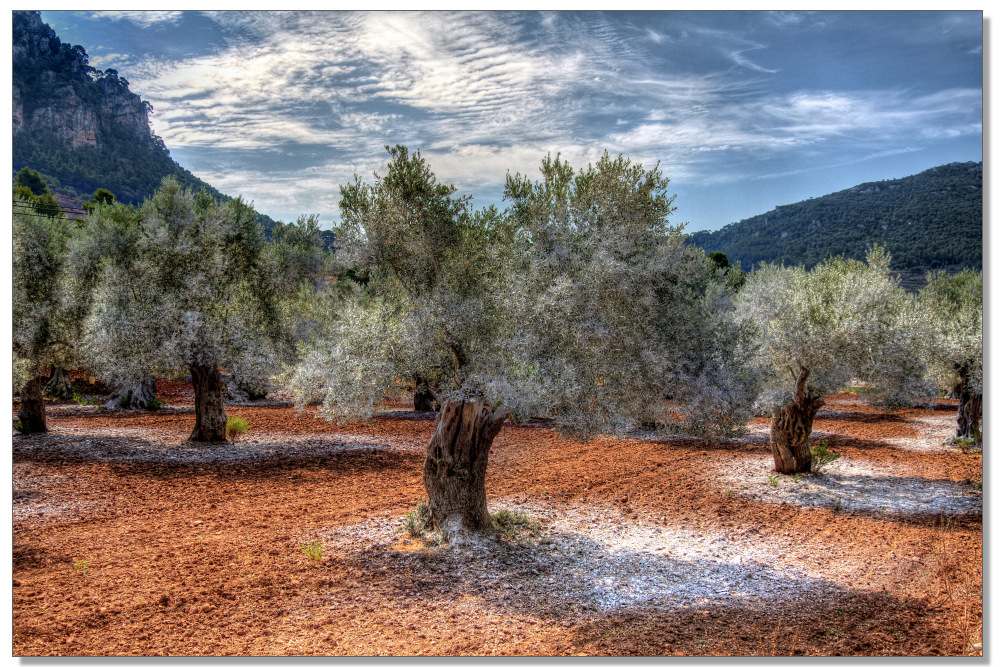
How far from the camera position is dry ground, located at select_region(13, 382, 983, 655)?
5.13 metres

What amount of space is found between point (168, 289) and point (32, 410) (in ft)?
18.7

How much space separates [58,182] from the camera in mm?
11617

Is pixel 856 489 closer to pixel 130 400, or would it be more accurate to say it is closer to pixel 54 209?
pixel 54 209

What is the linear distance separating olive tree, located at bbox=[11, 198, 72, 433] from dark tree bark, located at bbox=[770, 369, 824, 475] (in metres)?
16.0

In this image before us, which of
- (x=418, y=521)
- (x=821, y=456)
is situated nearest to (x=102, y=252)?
(x=418, y=521)

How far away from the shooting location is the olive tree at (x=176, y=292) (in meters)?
11.8

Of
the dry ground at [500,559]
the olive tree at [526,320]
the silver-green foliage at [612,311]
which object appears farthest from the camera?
the olive tree at [526,320]

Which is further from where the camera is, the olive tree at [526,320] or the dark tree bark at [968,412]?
the dark tree bark at [968,412]

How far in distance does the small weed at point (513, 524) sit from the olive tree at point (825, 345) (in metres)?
4.51

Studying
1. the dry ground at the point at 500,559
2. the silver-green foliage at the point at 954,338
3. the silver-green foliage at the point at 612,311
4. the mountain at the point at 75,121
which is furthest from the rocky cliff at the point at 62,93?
the silver-green foliage at the point at 954,338

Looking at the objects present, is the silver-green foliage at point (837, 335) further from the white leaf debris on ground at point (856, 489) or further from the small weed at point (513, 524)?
the small weed at point (513, 524)

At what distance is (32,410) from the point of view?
560 inches

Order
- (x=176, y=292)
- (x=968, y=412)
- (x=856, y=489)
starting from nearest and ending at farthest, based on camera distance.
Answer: (x=856, y=489)
(x=176, y=292)
(x=968, y=412)

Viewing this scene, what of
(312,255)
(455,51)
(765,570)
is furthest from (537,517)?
(312,255)
